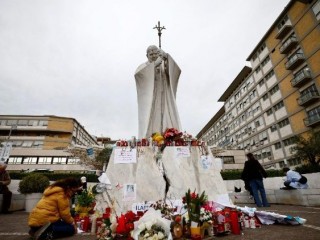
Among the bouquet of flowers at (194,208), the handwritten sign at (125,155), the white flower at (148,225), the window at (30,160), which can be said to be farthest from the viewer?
the window at (30,160)

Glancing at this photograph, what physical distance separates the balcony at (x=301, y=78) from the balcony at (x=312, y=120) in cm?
529

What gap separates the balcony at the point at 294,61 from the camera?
30681 millimetres

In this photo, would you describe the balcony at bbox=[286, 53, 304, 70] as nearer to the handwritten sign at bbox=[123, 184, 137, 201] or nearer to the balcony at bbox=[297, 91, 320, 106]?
the balcony at bbox=[297, 91, 320, 106]

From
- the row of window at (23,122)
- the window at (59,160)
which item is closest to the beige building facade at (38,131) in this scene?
the row of window at (23,122)

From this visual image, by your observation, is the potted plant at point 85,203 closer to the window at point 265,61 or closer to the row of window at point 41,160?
the row of window at point 41,160

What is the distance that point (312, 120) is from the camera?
93.9 ft

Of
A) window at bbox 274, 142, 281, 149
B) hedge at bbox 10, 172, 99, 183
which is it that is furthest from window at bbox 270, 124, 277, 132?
hedge at bbox 10, 172, 99, 183

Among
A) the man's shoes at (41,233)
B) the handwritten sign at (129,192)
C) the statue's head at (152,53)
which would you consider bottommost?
the man's shoes at (41,233)

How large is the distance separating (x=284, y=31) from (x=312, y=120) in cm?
1536

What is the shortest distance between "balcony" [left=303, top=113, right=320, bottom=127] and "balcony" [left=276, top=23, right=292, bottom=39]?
14.6 meters

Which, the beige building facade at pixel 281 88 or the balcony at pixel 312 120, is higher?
the beige building facade at pixel 281 88

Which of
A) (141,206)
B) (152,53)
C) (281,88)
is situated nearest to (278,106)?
(281,88)

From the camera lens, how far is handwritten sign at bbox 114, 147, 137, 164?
483cm

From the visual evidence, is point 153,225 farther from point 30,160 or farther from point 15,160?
point 15,160
